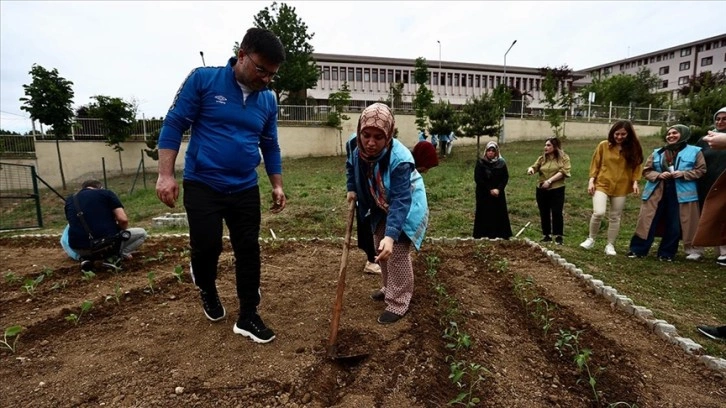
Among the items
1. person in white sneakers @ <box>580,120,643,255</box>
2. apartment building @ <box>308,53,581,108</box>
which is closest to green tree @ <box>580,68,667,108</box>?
apartment building @ <box>308,53,581,108</box>

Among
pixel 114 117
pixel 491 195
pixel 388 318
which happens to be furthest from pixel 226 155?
pixel 114 117

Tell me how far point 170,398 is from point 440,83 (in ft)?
134

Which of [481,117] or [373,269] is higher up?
[481,117]

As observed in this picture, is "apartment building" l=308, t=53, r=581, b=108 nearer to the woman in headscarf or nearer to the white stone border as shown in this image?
the woman in headscarf

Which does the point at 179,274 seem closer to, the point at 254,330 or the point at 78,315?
the point at 78,315

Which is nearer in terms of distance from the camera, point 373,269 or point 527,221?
point 373,269

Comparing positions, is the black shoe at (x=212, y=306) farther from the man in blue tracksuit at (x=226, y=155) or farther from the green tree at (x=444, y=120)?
the green tree at (x=444, y=120)

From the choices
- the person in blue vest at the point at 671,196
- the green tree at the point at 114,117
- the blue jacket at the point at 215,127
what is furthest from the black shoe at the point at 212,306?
the green tree at the point at 114,117

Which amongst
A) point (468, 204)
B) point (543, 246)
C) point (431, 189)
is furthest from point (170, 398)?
point (431, 189)

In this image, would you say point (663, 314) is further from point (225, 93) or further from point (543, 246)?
point (225, 93)

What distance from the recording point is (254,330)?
8.56 feet

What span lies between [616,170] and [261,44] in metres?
4.58

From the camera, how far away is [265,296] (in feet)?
11.4

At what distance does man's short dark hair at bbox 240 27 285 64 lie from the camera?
2340 millimetres
